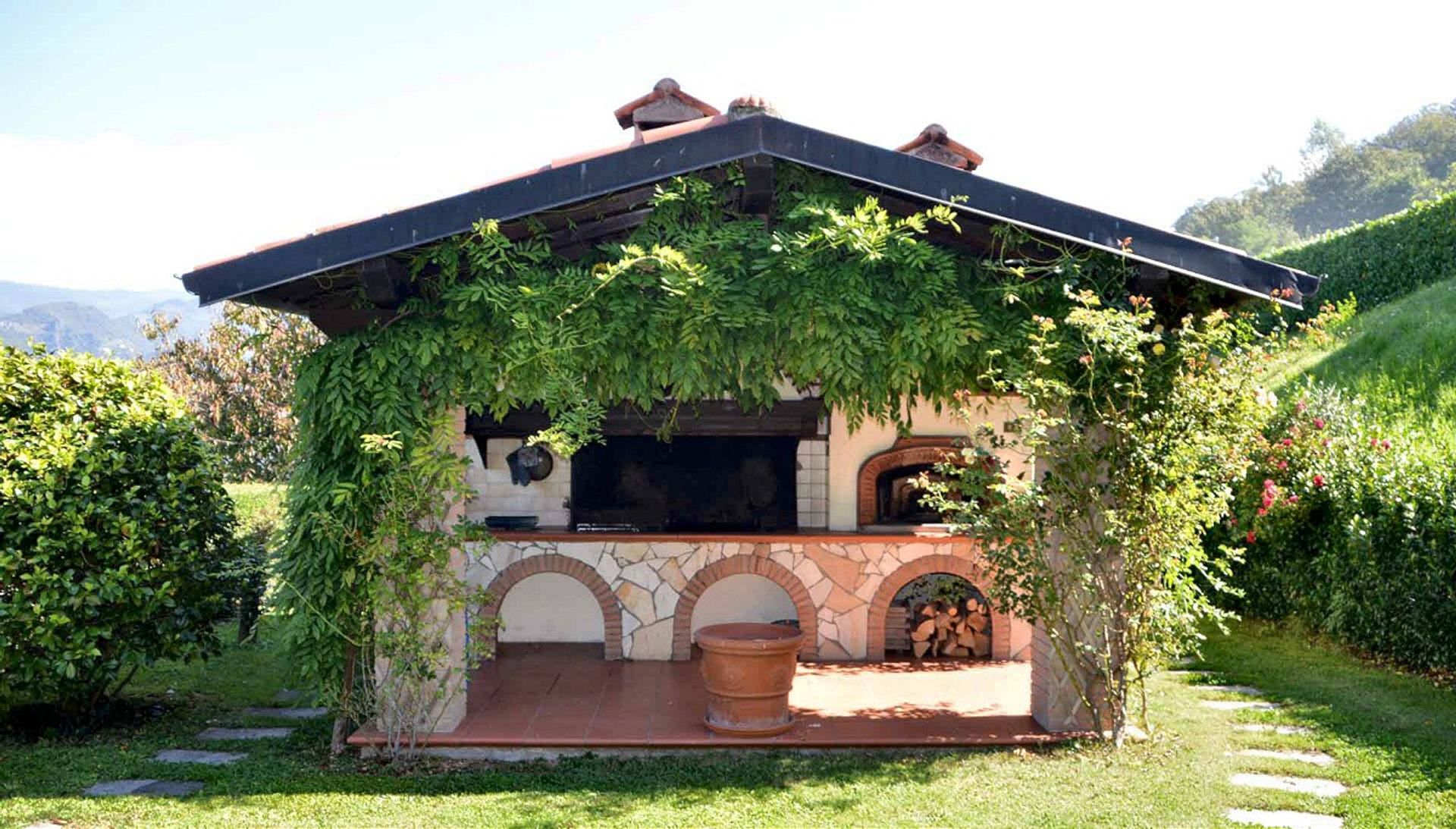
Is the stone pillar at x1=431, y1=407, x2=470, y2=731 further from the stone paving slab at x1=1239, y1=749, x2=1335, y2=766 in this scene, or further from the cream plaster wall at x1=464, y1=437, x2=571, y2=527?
the stone paving slab at x1=1239, y1=749, x2=1335, y2=766

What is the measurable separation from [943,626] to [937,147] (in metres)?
4.50

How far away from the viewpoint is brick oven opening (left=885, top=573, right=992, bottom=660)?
10781mm

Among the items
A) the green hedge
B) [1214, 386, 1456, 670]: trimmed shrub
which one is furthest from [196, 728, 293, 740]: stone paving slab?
the green hedge

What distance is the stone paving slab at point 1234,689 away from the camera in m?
9.25

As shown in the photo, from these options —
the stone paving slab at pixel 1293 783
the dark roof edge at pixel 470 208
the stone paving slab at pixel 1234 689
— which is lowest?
the stone paving slab at pixel 1293 783

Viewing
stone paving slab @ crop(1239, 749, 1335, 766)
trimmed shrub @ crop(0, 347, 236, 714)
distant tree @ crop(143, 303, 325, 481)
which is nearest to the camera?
stone paving slab @ crop(1239, 749, 1335, 766)

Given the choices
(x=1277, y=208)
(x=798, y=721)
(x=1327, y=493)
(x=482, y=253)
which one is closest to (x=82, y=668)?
(x=482, y=253)

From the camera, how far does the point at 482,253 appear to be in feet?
22.7

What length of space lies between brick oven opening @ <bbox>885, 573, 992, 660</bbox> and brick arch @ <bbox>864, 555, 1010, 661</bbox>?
99 mm

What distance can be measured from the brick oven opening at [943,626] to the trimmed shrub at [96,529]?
5.90 metres

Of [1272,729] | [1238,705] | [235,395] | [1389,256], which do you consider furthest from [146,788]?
[1389,256]

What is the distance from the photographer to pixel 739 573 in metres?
10.8

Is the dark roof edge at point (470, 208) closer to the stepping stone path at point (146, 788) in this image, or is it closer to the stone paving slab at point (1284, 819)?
the stepping stone path at point (146, 788)

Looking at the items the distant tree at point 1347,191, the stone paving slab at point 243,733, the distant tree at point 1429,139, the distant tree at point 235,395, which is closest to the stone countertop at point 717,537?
the stone paving slab at point 243,733
